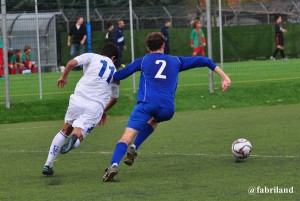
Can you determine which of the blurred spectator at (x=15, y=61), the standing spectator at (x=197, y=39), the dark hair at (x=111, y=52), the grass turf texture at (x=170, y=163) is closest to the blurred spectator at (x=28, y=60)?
the blurred spectator at (x=15, y=61)

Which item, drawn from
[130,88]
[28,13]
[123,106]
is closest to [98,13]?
[28,13]

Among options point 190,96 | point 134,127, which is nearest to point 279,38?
point 190,96

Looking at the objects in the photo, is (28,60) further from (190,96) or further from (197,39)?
(190,96)

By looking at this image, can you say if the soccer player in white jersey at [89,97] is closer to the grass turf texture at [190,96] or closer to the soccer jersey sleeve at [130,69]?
the soccer jersey sleeve at [130,69]

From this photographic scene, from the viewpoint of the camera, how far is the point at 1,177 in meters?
11.0

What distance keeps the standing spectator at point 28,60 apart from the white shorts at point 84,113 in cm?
2120

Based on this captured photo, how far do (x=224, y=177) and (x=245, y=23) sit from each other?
28381mm

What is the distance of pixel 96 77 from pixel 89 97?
273mm

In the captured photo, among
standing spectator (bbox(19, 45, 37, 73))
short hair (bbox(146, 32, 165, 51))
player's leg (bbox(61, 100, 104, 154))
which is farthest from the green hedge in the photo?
short hair (bbox(146, 32, 165, 51))

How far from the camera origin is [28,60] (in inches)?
1358

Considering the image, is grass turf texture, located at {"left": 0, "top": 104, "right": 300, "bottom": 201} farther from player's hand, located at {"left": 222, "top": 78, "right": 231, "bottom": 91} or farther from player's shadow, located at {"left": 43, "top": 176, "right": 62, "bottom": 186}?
player's hand, located at {"left": 222, "top": 78, "right": 231, "bottom": 91}

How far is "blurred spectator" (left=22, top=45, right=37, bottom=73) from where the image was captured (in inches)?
1278

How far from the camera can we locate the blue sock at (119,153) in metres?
10.4

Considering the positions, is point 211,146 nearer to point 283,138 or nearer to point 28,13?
point 283,138
